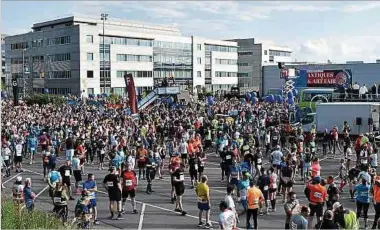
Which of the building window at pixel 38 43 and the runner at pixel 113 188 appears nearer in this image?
the runner at pixel 113 188

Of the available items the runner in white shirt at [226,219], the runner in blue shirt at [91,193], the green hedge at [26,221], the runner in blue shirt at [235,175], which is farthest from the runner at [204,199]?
the green hedge at [26,221]

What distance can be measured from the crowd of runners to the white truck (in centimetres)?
207

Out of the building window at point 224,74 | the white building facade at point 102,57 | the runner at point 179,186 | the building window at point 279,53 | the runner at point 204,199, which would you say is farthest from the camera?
the building window at point 279,53

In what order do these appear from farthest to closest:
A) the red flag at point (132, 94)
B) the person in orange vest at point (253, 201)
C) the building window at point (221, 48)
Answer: the building window at point (221, 48) → the red flag at point (132, 94) → the person in orange vest at point (253, 201)

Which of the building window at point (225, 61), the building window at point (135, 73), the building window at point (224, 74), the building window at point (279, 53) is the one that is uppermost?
the building window at point (279, 53)

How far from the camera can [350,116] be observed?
101ft


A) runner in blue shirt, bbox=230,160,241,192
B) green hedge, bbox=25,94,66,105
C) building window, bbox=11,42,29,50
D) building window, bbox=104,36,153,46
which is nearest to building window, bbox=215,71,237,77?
building window, bbox=104,36,153,46

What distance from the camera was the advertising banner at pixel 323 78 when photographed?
51.0 m

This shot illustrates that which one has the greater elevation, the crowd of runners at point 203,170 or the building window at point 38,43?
the building window at point 38,43

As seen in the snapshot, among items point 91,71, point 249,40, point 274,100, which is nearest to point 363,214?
point 274,100

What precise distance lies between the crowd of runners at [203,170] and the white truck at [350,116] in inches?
81.6

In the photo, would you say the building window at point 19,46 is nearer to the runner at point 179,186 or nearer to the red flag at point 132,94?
the red flag at point 132,94

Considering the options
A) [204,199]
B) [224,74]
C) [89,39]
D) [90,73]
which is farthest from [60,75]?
[204,199]

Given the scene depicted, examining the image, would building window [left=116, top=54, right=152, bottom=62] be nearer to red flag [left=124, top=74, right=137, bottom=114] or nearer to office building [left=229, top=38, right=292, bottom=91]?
office building [left=229, top=38, right=292, bottom=91]
